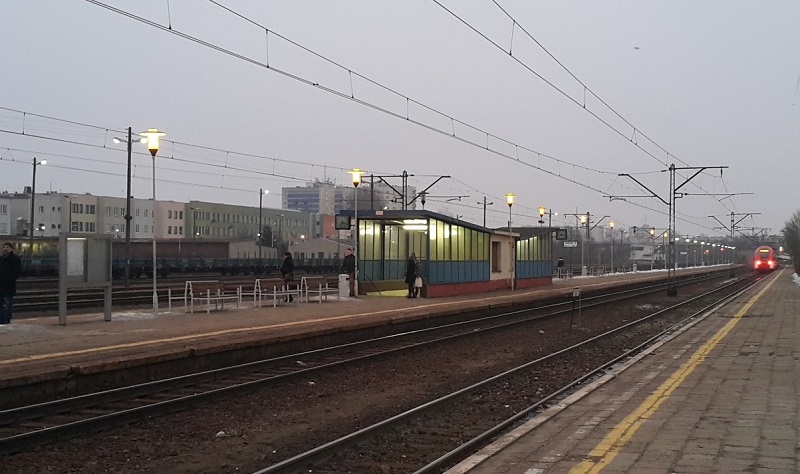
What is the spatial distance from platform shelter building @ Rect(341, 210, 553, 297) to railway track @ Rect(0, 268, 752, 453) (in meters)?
10.6

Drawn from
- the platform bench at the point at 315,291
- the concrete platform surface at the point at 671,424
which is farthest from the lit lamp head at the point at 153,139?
the concrete platform surface at the point at 671,424

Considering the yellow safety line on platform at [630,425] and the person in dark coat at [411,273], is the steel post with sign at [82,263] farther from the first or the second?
the person in dark coat at [411,273]

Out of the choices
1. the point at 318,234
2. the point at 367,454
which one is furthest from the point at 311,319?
the point at 318,234

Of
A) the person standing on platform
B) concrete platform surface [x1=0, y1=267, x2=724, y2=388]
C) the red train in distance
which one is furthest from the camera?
the red train in distance

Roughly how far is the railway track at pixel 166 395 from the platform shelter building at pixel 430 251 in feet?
34.8

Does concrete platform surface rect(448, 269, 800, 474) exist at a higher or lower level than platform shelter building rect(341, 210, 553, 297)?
lower

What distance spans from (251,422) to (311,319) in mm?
10416

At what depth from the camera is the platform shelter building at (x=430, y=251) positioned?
30891 millimetres

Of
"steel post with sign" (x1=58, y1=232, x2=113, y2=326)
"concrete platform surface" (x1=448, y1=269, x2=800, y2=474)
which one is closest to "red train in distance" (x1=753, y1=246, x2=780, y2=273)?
"concrete platform surface" (x1=448, y1=269, x2=800, y2=474)

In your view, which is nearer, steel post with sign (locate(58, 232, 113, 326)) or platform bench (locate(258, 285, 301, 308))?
steel post with sign (locate(58, 232, 113, 326))

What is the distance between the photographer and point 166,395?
11.8 meters

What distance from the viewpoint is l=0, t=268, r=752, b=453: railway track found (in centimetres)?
930

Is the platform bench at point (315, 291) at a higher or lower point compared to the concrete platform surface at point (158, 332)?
higher

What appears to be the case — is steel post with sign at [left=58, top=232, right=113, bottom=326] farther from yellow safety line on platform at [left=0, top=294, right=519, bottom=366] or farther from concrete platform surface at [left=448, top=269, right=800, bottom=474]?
concrete platform surface at [left=448, top=269, right=800, bottom=474]
